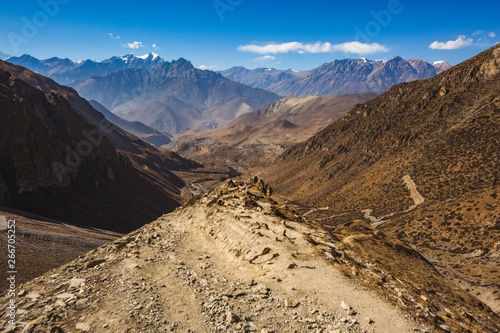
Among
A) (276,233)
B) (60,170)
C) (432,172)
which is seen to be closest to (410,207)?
(432,172)

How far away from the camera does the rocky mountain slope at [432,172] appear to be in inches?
2164

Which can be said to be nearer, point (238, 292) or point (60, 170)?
point (238, 292)

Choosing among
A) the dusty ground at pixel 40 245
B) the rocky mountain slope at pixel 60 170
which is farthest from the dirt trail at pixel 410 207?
the rocky mountain slope at pixel 60 170

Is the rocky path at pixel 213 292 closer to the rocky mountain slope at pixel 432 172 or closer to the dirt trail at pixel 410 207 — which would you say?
the rocky mountain slope at pixel 432 172

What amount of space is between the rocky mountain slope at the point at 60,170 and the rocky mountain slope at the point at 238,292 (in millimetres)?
60141

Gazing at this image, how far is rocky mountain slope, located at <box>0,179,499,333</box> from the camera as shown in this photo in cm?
1188

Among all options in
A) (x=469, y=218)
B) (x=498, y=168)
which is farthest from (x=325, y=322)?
(x=498, y=168)

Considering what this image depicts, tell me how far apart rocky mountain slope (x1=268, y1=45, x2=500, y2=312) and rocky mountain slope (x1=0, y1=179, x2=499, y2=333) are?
29.9m

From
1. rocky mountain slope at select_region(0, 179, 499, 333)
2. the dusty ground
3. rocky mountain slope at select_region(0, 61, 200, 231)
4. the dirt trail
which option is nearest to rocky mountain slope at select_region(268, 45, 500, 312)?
the dirt trail

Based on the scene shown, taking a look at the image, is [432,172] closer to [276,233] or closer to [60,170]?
[276,233]

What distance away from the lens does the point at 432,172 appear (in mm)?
85500

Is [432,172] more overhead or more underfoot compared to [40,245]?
more overhead

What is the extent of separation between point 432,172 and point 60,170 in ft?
377

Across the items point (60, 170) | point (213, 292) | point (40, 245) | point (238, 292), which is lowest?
point (40, 245)
